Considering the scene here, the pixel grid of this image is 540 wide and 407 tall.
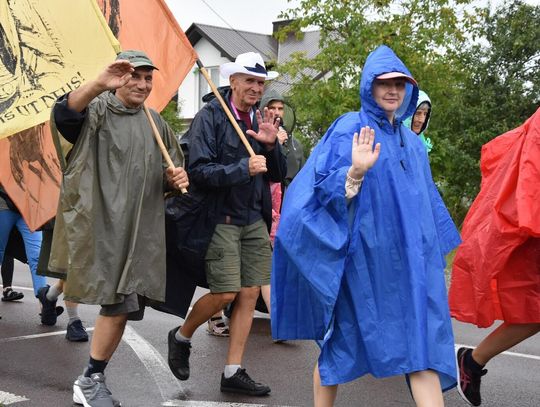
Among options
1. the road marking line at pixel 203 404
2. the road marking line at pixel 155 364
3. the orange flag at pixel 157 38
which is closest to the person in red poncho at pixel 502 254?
the road marking line at pixel 203 404

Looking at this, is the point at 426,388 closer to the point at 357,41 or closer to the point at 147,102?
the point at 147,102

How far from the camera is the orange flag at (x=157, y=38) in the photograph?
243 inches

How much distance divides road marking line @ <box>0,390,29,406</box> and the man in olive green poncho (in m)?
0.43

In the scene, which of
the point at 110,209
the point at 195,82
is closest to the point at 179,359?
the point at 110,209

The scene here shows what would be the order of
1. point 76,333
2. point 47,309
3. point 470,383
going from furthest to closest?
1. point 47,309
2. point 76,333
3. point 470,383

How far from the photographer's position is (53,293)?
7.27 meters

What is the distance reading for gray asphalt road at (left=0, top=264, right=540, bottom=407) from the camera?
5316 mm

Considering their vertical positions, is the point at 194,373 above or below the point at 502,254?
below

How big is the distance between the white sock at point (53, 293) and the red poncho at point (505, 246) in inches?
135

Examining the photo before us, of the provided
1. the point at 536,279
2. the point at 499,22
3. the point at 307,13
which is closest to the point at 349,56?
the point at 307,13

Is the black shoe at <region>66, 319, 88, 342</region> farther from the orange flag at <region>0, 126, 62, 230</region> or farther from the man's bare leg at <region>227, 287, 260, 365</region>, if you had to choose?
the man's bare leg at <region>227, 287, 260, 365</region>

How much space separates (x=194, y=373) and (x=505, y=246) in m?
2.26

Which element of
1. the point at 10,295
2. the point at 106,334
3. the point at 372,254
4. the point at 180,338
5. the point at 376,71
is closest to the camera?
the point at 372,254

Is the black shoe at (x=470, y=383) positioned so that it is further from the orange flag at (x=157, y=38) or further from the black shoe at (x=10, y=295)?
the black shoe at (x=10, y=295)
